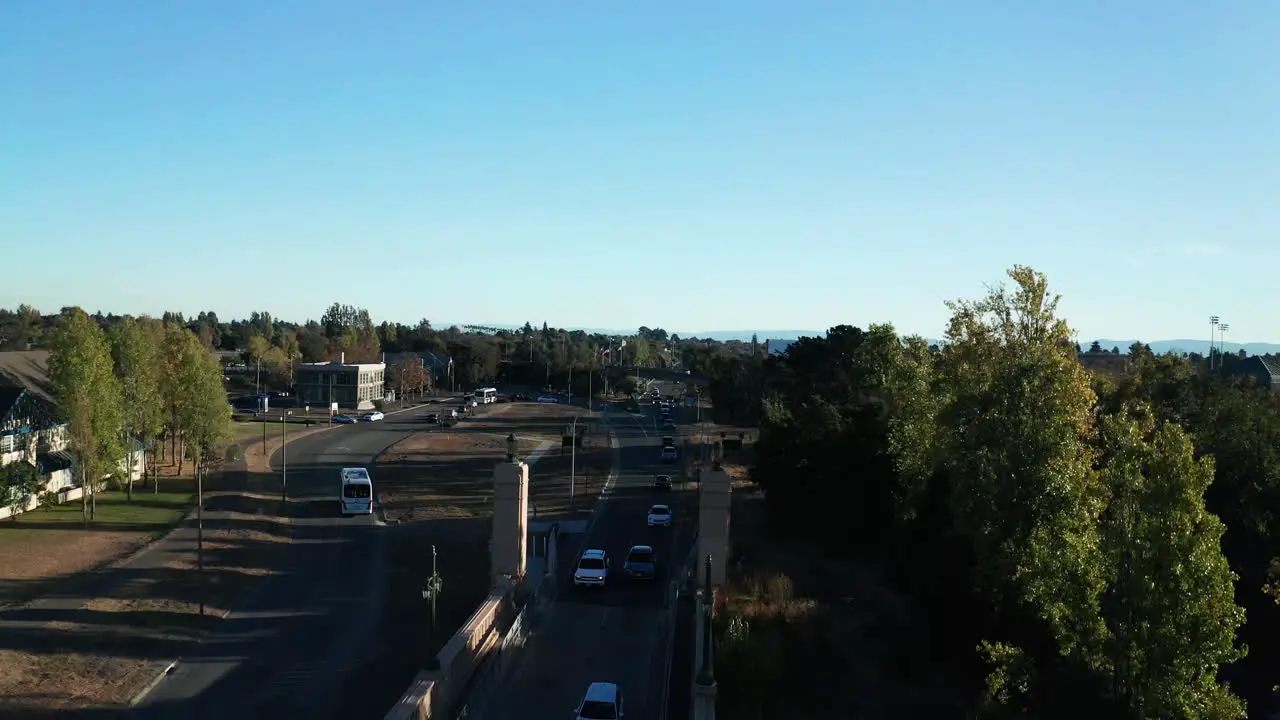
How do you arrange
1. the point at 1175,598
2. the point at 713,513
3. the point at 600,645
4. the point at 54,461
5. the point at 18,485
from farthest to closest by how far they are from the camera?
the point at 54,461 < the point at 18,485 < the point at 713,513 < the point at 600,645 < the point at 1175,598

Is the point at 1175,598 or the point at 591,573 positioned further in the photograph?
the point at 591,573

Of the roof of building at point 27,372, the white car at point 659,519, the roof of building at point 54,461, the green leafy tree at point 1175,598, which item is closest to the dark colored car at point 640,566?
the white car at point 659,519

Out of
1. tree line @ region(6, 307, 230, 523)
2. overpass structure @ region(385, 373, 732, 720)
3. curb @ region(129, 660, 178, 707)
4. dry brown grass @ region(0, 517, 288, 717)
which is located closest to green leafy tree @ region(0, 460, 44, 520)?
tree line @ region(6, 307, 230, 523)

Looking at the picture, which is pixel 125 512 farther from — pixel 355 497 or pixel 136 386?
pixel 355 497

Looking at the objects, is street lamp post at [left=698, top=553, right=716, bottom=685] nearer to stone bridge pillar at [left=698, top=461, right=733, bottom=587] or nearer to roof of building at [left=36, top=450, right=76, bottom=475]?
stone bridge pillar at [left=698, top=461, right=733, bottom=587]

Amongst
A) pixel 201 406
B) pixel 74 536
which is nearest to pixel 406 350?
pixel 201 406

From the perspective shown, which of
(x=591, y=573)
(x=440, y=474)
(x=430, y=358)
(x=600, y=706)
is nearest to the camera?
(x=600, y=706)
